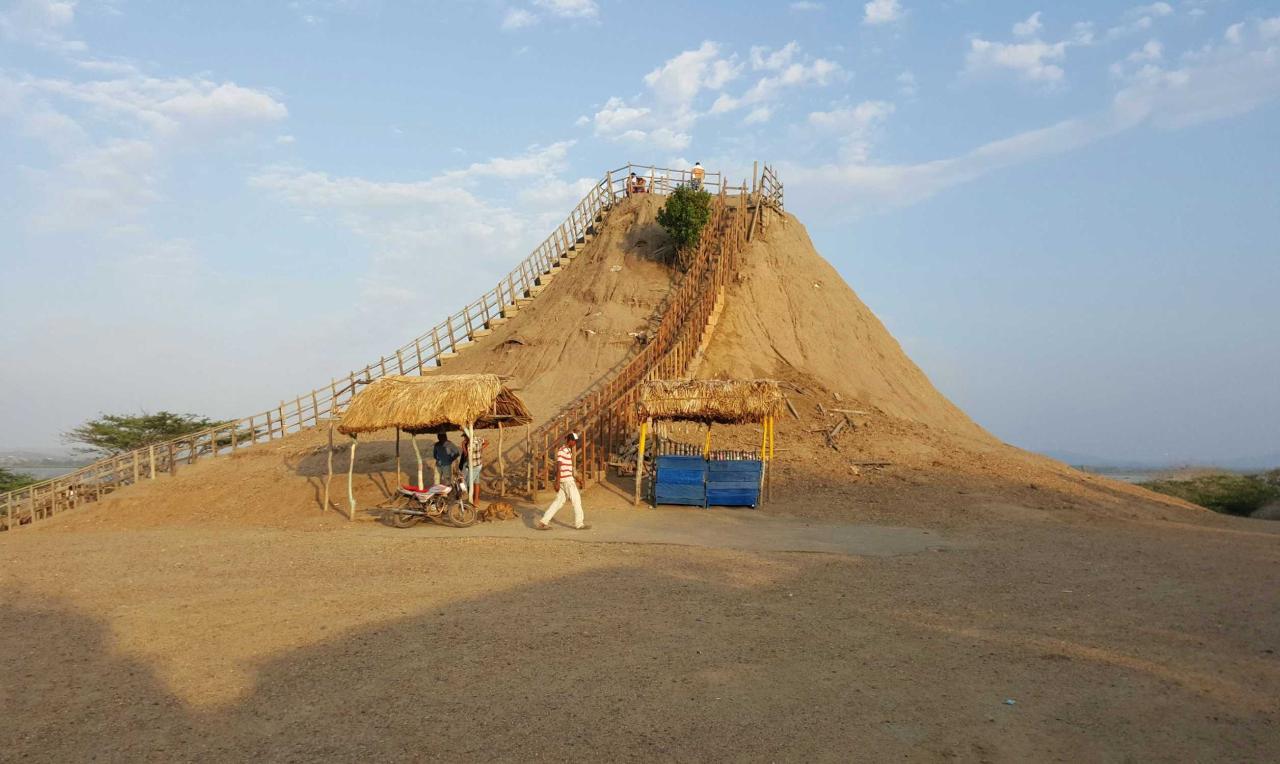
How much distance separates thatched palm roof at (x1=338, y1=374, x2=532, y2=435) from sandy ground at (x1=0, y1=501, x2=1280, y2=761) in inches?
134

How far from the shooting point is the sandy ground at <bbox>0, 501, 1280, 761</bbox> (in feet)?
17.5

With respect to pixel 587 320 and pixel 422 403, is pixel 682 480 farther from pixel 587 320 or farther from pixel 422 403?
pixel 587 320

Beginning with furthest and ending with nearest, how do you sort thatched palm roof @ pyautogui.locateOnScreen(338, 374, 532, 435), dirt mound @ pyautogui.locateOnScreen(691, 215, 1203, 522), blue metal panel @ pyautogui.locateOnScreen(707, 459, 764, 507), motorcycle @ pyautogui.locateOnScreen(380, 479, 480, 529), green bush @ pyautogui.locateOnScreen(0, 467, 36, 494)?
green bush @ pyautogui.locateOnScreen(0, 467, 36, 494) → dirt mound @ pyautogui.locateOnScreen(691, 215, 1203, 522) → blue metal panel @ pyautogui.locateOnScreen(707, 459, 764, 507) → thatched palm roof @ pyautogui.locateOnScreen(338, 374, 532, 435) → motorcycle @ pyautogui.locateOnScreen(380, 479, 480, 529)

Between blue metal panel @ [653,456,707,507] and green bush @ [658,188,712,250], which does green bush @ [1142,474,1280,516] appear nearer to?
blue metal panel @ [653,456,707,507]

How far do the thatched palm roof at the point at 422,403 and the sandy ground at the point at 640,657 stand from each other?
3411mm

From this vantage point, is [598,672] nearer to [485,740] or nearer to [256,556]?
[485,740]

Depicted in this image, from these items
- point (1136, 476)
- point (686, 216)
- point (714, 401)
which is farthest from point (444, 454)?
point (1136, 476)

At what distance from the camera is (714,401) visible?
16.5 metres

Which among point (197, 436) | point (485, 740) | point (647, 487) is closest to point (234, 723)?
point (485, 740)

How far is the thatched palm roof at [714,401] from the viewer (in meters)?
16.5

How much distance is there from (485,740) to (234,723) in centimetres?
169

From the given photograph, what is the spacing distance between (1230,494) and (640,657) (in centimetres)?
2273

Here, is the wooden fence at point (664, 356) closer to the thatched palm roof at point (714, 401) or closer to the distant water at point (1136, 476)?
the thatched palm roof at point (714, 401)

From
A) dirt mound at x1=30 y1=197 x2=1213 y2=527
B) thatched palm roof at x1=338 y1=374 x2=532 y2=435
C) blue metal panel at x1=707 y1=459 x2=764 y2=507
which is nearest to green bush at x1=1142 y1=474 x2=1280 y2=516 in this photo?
dirt mound at x1=30 y1=197 x2=1213 y2=527
